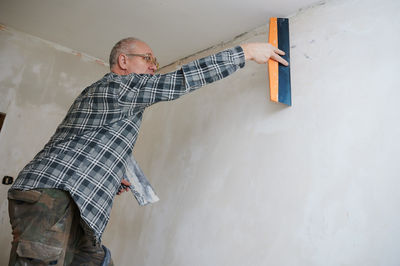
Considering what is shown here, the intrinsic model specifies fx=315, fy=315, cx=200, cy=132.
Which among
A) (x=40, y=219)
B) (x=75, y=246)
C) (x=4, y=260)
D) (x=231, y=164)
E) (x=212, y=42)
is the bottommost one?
(x=4, y=260)

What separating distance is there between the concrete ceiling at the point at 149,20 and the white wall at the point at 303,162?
0.22 meters

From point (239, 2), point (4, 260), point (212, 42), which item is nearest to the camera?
point (239, 2)

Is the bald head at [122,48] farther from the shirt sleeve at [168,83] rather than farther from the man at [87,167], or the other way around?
the shirt sleeve at [168,83]

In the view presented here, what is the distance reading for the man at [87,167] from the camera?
1.31 metres

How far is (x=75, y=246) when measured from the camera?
1.62 m

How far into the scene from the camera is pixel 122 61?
1.78 metres

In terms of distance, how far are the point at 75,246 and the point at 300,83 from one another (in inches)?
59.9

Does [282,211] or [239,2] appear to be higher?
[239,2]

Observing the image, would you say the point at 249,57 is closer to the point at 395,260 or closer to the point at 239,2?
the point at 239,2

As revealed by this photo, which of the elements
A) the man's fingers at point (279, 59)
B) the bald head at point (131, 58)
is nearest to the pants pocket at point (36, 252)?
the bald head at point (131, 58)

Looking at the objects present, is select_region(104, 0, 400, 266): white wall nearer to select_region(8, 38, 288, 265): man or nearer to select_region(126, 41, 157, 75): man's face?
select_region(8, 38, 288, 265): man

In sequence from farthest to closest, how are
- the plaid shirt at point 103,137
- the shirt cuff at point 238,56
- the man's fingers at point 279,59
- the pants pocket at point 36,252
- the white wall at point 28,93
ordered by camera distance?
the white wall at point 28,93 → the man's fingers at point 279,59 → the shirt cuff at point 238,56 → the plaid shirt at point 103,137 → the pants pocket at point 36,252

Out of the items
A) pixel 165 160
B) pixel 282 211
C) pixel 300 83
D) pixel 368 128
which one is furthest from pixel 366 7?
pixel 165 160

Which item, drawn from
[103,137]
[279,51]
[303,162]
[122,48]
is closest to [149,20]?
[122,48]
